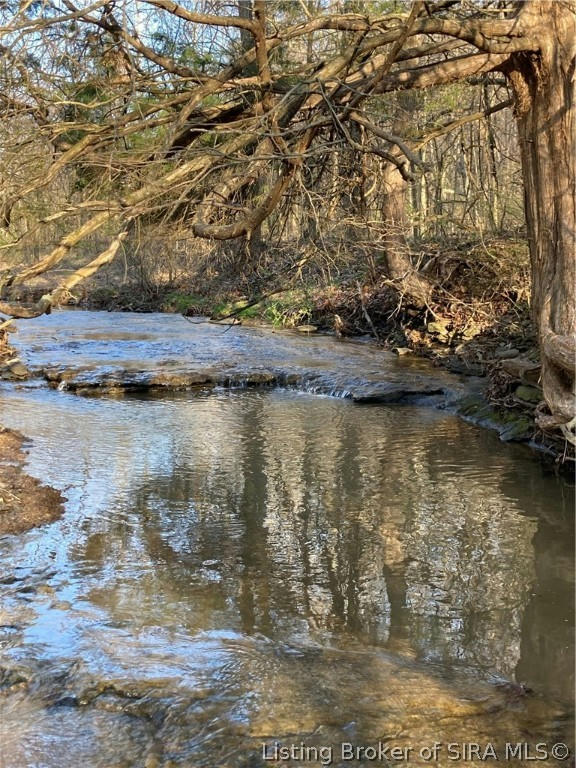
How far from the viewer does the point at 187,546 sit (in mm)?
6402

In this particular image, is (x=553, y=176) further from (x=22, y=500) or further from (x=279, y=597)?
(x=22, y=500)

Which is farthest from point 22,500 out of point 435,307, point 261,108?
point 435,307

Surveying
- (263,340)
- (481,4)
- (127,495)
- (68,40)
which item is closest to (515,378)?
(481,4)

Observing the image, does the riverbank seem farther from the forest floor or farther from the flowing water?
the forest floor

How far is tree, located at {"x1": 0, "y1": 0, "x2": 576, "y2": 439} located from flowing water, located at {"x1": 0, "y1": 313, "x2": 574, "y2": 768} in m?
1.41

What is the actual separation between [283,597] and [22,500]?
9.67ft

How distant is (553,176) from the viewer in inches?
286

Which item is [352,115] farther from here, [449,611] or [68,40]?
→ [449,611]

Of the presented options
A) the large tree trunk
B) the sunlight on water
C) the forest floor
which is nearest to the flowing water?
the sunlight on water

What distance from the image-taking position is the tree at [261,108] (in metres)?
5.87

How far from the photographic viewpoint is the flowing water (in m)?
3.62

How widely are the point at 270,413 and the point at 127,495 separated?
417cm

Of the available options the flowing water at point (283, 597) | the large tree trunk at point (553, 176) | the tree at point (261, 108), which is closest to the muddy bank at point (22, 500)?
the flowing water at point (283, 597)

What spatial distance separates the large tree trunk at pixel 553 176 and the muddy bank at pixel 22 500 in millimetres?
4570
